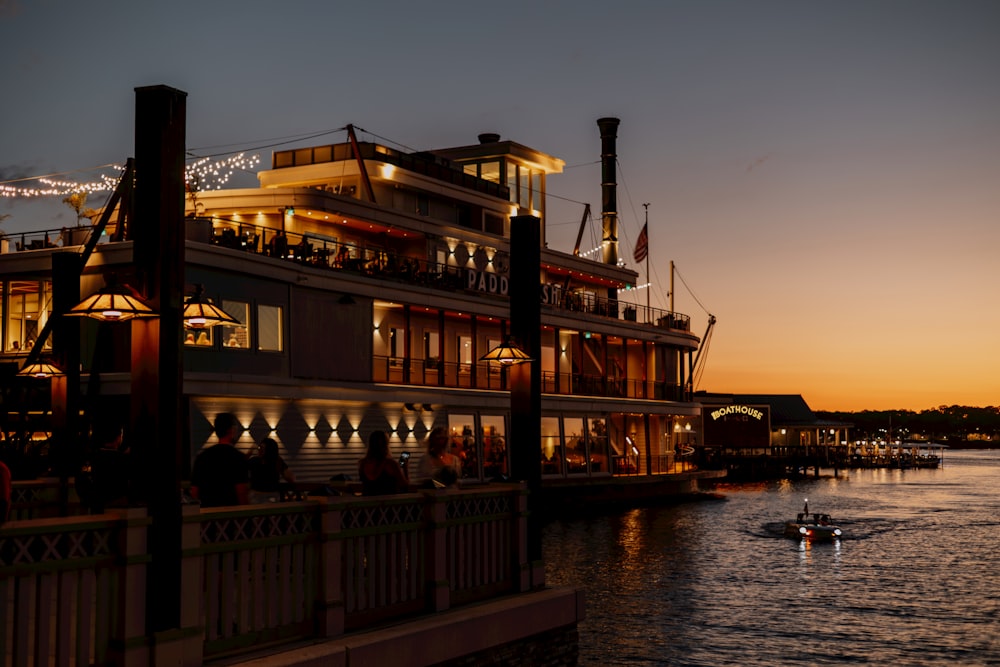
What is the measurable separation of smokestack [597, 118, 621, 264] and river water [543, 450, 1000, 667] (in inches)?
916

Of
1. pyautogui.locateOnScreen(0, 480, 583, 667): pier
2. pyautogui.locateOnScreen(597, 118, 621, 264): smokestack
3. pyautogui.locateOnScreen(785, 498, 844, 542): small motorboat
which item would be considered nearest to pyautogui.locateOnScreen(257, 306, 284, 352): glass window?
pyautogui.locateOnScreen(0, 480, 583, 667): pier

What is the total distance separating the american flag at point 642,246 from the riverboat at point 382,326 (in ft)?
11.6

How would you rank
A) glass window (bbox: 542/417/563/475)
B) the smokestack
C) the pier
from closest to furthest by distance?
the pier < glass window (bbox: 542/417/563/475) < the smokestack

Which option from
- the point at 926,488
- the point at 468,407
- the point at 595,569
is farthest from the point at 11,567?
the point at 926,488

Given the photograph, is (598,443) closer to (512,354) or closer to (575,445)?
(575,445)

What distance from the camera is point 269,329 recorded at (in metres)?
32.0

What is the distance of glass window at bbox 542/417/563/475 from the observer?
1738 inches

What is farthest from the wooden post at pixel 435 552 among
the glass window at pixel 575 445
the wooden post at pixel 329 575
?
the glass window at pixel 575 445

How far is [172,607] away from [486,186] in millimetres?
41724

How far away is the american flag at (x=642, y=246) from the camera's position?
204 ft

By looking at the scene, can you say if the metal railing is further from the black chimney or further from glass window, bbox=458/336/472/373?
the black chimney

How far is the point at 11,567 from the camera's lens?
7230 millimetres

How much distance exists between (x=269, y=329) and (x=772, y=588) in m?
15.5

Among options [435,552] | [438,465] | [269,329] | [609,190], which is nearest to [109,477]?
[435,552]
